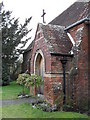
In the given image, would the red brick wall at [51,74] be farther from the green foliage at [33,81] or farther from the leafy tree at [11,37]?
the leafy tree at [11,37]

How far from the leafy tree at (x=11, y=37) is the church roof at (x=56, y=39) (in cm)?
1120

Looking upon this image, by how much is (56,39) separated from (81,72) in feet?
8.78

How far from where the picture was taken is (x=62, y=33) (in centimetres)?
1012

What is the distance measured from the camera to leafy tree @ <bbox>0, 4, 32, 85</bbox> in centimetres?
2048

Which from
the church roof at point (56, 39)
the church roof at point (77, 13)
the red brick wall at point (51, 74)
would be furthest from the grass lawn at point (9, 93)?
the church roof at point (77, 13)

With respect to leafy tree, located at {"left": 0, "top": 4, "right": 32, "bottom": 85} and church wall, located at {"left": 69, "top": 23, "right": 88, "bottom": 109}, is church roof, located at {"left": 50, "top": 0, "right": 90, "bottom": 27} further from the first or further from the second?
leafy tree, located at {"left": 0, "top": 4, "right": 32, "bottom": 85}

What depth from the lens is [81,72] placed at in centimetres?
808

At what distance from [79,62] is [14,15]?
18.7 metres

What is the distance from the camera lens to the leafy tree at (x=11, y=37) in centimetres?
2048

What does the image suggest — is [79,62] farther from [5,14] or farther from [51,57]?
[5,14]

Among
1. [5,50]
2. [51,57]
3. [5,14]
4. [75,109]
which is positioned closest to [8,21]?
[5,14]

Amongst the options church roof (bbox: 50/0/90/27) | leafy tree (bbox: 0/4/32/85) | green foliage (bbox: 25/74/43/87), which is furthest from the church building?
leafy tree (bbox: 0/4/32/85)

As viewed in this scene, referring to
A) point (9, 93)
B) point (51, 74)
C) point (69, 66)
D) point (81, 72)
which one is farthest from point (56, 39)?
point (9, 93)

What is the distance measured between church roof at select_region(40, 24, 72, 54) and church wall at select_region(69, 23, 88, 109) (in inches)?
36.6
